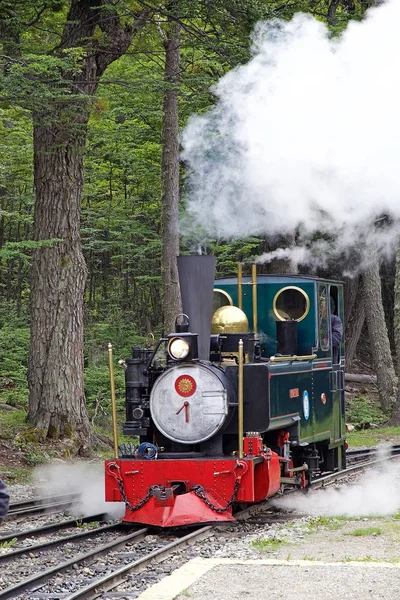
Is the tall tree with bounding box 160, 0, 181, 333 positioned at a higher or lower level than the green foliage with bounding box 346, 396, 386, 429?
higher

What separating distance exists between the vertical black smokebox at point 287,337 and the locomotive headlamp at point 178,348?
5.99ft

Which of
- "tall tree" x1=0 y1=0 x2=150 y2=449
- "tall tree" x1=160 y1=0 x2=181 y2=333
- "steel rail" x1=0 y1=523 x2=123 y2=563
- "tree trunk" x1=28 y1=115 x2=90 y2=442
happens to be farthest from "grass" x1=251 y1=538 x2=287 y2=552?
"tall tree" x1=160 y1=0 x2=181 y2=333

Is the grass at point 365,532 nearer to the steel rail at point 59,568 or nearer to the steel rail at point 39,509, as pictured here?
the steel rail at point 59,568

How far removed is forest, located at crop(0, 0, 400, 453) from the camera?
1112cm

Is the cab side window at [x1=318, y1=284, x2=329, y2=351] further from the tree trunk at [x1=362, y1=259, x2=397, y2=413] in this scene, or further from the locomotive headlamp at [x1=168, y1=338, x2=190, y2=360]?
the tree trunk at [x1=362, y1=259, x2=397, y2=413]

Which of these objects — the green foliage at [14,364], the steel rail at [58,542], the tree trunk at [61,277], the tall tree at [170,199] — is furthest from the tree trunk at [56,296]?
the steel rail at [58,542]

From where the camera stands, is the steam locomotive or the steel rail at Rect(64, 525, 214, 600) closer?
the steel rail at Rect(64, 525, 214, 600)

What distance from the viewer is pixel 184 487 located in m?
8.59

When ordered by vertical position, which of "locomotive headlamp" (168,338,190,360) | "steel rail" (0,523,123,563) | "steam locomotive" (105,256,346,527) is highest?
"locomotive headlamp" (168,338,190,360)

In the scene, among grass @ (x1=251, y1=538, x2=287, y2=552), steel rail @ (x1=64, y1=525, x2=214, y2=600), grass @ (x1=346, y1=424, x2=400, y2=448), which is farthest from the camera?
grass @ (x1=346, y1=424, x2=400, y2=448)

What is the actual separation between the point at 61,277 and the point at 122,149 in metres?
8.54

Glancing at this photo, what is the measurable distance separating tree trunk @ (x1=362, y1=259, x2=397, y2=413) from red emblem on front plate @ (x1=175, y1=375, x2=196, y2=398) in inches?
548

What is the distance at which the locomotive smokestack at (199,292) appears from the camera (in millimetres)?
8203

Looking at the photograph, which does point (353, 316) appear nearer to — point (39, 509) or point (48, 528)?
point (39, 509)
